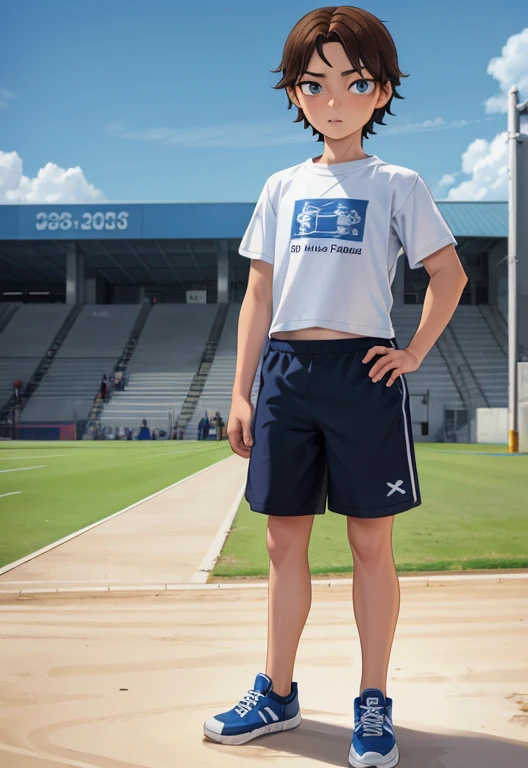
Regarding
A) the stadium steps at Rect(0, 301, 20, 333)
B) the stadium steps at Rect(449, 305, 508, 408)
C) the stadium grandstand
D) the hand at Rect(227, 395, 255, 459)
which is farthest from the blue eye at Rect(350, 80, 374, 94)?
the stadium steps at Rect(0, 301, 20, 333)

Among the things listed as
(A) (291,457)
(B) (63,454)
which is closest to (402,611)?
(A) (291,457)

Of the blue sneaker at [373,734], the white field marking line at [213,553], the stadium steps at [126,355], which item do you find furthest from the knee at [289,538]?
the stadium steps at [126,355]

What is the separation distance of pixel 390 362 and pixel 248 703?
0.95 meters

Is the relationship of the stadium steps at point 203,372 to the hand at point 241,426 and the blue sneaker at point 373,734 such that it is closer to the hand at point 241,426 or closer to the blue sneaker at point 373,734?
the hand at point 241,426

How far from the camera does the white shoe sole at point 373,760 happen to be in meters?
1.84

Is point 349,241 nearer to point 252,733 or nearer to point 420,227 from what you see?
point 420,227

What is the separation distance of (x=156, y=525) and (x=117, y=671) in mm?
3306

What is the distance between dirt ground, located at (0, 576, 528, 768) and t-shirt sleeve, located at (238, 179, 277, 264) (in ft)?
4.18

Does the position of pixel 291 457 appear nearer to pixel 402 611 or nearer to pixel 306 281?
pixel 306 281

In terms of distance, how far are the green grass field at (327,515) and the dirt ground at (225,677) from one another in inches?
34.6

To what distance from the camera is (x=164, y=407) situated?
25.3m

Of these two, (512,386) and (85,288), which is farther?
(85,288)

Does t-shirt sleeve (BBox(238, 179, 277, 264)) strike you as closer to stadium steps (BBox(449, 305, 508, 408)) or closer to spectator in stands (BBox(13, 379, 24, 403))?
stadium steps (BBox(449, 305, 508, 408))

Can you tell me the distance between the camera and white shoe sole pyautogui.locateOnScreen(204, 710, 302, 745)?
2000 mm
